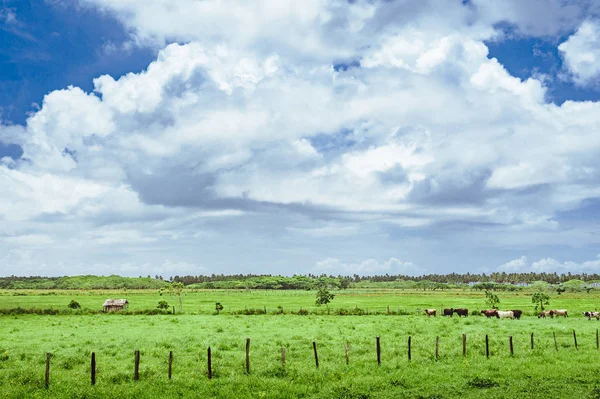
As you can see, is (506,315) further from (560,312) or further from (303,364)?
(303,364)

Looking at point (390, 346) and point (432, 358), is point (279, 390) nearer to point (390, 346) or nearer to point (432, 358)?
point (432, 358)

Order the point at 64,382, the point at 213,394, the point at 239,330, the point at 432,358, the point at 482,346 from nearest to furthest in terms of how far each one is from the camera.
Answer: the point at 213,394, the point at 64,382, the point at 432,358, the point at 482,346, the point at 239,330

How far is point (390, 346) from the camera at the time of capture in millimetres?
40312

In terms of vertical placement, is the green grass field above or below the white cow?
above

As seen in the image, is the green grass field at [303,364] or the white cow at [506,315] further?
the white cow at [506,315]

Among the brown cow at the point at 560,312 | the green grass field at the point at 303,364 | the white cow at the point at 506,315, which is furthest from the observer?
the brown cow at the point at 560,312

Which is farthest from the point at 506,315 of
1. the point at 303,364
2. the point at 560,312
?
the point at 303,364

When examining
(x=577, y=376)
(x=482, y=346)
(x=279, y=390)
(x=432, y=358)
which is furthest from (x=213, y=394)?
(x=482, y=346)

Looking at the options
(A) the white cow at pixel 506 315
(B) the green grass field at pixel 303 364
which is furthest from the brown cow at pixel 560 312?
(B) the green grass field at pixel 303 364

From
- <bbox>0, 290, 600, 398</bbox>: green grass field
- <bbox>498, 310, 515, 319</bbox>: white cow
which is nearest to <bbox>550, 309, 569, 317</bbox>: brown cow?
<bbox>498, 310, 515, 319</bbox>: white cow

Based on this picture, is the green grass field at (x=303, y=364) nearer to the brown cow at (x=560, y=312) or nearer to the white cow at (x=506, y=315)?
the white cow at (x=506, y=315)

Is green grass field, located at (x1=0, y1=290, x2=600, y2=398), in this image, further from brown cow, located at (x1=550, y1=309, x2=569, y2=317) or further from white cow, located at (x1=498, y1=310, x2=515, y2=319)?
brown cow, located at (x1=550, y1=309, x2=569, y2=317)

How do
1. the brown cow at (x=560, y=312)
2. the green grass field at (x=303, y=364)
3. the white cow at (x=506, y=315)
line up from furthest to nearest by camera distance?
the brown cow at (x=560, y=312) < the white cow at (x=506, y=315) < the green grass field at (x=303, y=364)

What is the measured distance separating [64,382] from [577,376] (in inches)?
1217
